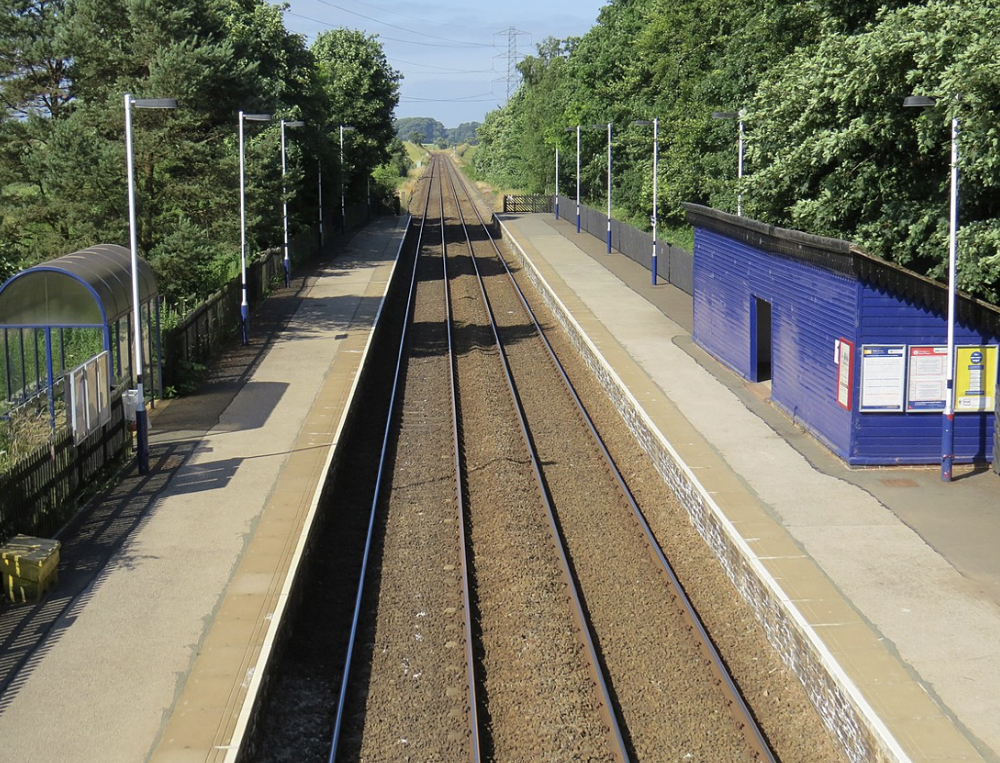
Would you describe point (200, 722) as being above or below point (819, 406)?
below

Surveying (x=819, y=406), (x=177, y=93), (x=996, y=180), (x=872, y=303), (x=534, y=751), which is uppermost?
(x=177, y=93)

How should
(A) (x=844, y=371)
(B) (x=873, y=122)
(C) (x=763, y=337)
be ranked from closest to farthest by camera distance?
(A) (x=844, y=371) → (B) (x=873, y=122) → (C) (x=763, y=337)

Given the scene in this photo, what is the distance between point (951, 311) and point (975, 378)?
1.41 meters

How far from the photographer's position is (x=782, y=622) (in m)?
11.0

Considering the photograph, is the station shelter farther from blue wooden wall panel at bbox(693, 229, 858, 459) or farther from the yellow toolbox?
blue wooden wall panel at bbox(693, 229, 858, 459)

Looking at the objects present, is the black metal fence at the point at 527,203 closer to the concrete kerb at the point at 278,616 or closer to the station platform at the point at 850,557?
the station platform at the point at 850,557

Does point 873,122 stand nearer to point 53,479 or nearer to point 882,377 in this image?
point 882,377

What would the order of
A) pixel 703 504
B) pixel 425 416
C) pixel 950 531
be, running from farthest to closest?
pixel 425 416, pixel 703 504, pixel 950 531

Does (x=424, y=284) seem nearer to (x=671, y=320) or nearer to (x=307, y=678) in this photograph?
(x=671, y=320)

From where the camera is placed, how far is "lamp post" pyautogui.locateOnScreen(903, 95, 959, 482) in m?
14.6

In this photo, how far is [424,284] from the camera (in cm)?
4122

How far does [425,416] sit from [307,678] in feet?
36.1

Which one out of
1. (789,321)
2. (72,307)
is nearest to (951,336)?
(789,321)

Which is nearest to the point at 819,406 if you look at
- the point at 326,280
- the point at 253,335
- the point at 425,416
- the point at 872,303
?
the point at 872,303
